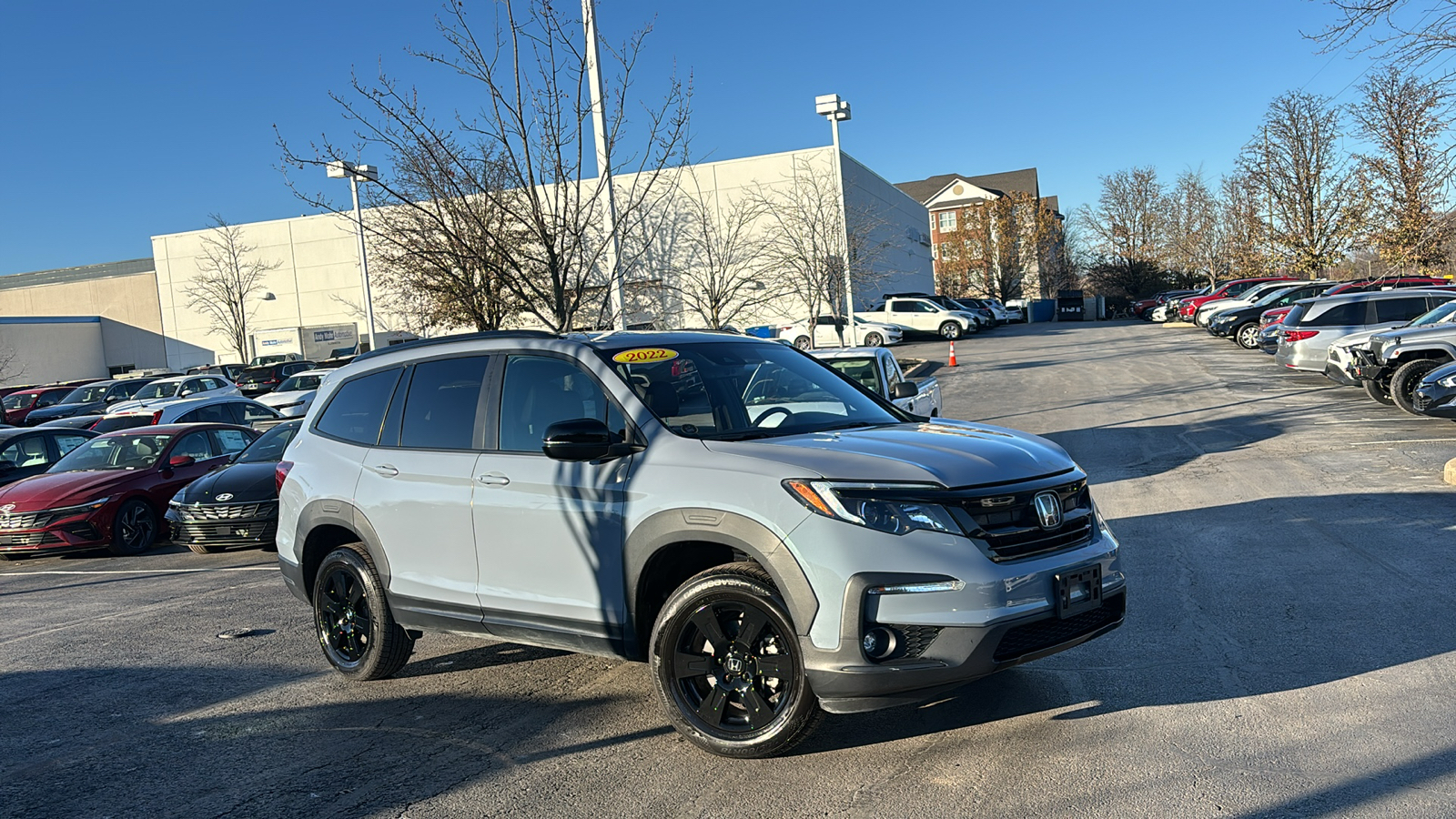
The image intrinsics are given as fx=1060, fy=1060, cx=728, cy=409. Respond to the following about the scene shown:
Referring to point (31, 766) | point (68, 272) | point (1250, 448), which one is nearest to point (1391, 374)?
point (1250, 448)

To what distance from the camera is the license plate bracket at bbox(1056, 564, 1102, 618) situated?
14.2ft

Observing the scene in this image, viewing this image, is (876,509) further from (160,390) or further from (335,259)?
(335,259)

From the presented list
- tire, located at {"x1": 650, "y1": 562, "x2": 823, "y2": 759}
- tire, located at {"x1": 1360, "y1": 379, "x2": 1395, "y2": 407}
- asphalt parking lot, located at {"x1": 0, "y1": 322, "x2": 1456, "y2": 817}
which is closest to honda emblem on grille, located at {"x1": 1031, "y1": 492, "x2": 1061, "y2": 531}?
asphalt parking lot, located at {"x1": 0, "y1": 322, "x2": 1456, "y2": 817}

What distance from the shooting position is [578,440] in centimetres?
471

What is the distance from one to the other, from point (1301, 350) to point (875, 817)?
64.7 feet

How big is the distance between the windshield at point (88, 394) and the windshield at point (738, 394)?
30905 millimetres

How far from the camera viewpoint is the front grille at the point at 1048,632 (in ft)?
13.8

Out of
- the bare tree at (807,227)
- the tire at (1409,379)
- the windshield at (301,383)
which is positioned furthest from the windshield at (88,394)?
the tire at (1409,379)

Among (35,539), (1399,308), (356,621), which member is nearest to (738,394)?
(356,621)

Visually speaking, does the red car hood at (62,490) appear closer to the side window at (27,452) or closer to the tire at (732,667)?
the side window at (27,452)

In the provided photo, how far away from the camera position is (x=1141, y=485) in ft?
38.3

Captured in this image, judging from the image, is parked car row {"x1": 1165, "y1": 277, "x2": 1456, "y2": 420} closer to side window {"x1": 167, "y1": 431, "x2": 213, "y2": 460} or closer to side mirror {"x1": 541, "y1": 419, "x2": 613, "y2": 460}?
side mirror {"x1": 541, "y1": 419, "x2": 613, "y2": 460}

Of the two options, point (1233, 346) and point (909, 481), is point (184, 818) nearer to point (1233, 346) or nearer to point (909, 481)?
point (909, 481)

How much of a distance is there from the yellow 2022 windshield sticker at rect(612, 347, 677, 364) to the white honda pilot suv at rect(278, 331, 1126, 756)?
0.02 meters
